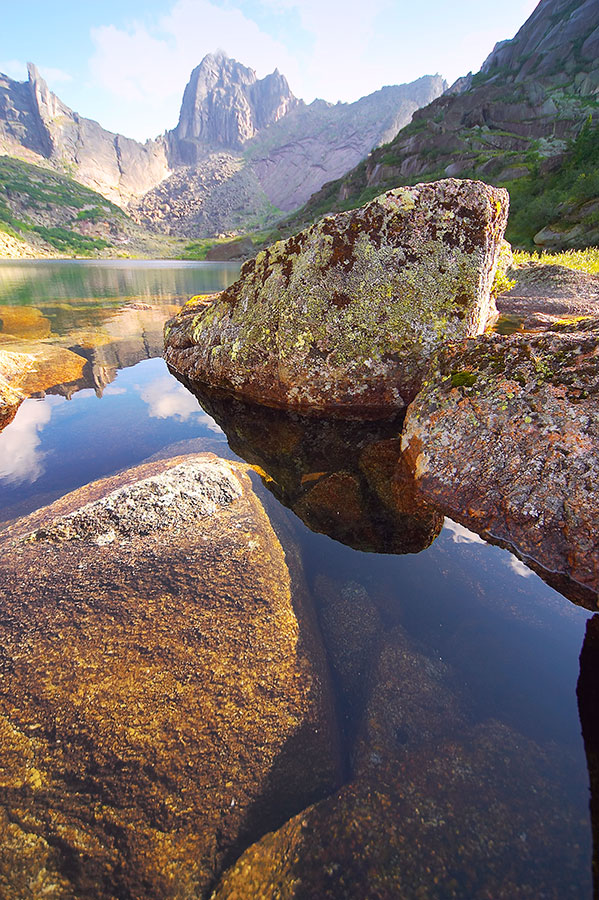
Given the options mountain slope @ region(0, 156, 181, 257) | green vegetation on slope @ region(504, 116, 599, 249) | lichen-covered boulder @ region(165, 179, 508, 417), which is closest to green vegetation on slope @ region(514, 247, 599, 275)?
green vegetation on slope @ region(504, 116, 599, 249)

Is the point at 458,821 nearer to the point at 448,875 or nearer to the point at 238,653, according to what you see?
the point at 448,875

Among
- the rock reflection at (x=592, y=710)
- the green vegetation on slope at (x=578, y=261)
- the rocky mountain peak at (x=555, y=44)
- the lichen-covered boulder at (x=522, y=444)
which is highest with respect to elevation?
the rocky mountain peak at (x=555, y=44)

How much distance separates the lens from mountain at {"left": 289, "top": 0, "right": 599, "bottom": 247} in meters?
47.2

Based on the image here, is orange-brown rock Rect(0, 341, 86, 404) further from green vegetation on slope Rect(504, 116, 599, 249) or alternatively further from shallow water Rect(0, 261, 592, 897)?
green vegetation on slope Rect(504, 116, 599, 249)

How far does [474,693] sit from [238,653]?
2.10m

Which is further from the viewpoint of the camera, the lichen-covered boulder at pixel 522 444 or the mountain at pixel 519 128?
the mountain at pixel 519 128

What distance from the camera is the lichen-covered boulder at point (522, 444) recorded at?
12.1ft

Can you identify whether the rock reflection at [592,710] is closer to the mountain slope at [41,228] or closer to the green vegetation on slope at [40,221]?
the mountain slope at [41,228]

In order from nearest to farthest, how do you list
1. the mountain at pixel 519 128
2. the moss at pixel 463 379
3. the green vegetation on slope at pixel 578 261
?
the moss at pixel 463 379 → the green vegetation on slope at pixel 578 261 → the mountain at pixel 519 128

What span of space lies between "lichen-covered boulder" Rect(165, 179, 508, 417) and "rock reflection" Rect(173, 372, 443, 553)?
810 mm

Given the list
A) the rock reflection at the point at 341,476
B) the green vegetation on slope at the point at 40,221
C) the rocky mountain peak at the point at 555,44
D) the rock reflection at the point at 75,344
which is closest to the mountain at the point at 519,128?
the rocky mountain peak at the point at 555,44

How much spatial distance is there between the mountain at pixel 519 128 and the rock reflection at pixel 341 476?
40770mm

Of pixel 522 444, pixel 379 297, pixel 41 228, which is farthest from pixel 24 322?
pixel 41 228

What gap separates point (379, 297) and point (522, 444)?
14.9ft
